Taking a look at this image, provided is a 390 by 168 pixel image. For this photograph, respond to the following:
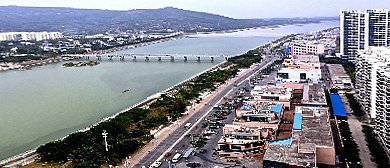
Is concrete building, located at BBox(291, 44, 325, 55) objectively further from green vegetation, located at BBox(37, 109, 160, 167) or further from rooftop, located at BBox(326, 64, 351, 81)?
green vegetation, located at BBox(37, 109, 160, 167)

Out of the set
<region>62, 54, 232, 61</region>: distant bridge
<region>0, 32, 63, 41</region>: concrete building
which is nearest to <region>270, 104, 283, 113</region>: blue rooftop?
<region>62, 54, 232, 61</region>: distant bridge

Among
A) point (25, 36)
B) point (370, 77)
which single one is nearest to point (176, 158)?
point (370, 77)

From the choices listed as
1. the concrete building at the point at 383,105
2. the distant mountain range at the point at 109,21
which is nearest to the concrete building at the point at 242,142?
the concrete building at the point at 383,105

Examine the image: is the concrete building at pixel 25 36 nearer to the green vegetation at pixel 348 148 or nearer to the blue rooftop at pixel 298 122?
the blue rooftop at pixel 298 122

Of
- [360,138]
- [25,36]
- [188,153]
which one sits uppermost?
[25,36]

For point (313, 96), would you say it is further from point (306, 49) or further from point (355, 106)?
point (306, 49)

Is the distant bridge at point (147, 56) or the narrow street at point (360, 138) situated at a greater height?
the distant bridge at point (147, 56)
